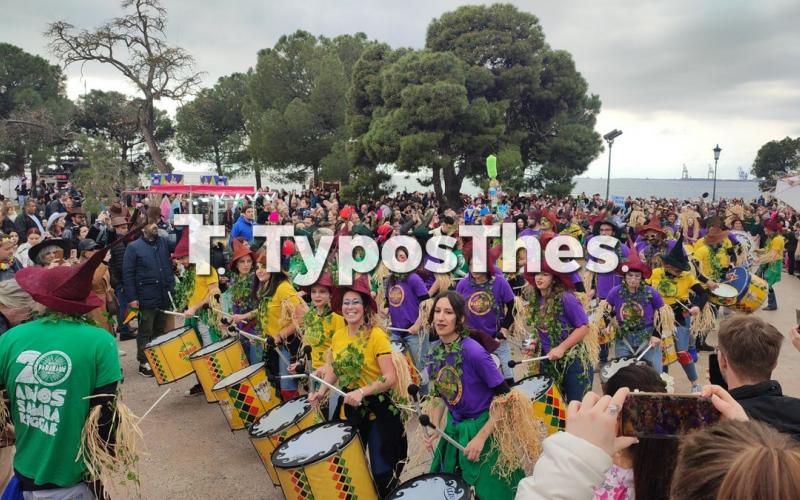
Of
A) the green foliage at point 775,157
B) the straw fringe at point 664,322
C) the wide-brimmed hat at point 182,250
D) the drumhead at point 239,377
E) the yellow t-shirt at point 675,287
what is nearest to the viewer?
the drumhead at point 239,377

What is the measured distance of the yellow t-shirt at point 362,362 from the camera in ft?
13.2

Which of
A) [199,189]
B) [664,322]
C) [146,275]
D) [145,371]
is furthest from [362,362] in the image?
[199,189]

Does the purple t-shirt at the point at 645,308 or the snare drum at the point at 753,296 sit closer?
the purple t-shirt at the point at 645,308

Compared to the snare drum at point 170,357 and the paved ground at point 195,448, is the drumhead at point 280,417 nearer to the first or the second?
the paved ground at point 195,448

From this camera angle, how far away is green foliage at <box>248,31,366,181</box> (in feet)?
109

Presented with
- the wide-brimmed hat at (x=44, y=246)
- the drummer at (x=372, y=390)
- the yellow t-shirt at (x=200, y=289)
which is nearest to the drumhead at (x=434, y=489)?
the drummer at (x=372, y=390)

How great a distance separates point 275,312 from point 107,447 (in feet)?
10.4

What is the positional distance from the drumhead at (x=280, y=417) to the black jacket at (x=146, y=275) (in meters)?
3.97

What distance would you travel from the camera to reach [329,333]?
16.1 feet

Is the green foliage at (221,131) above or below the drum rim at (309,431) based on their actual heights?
above

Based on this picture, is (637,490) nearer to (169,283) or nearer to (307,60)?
(169,283)

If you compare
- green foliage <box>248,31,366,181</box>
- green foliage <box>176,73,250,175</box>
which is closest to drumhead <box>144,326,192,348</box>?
green foliage <box>248,31,366,181</box>

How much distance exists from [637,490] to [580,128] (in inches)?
1086

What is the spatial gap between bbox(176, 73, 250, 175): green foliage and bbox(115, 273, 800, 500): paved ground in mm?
39358
